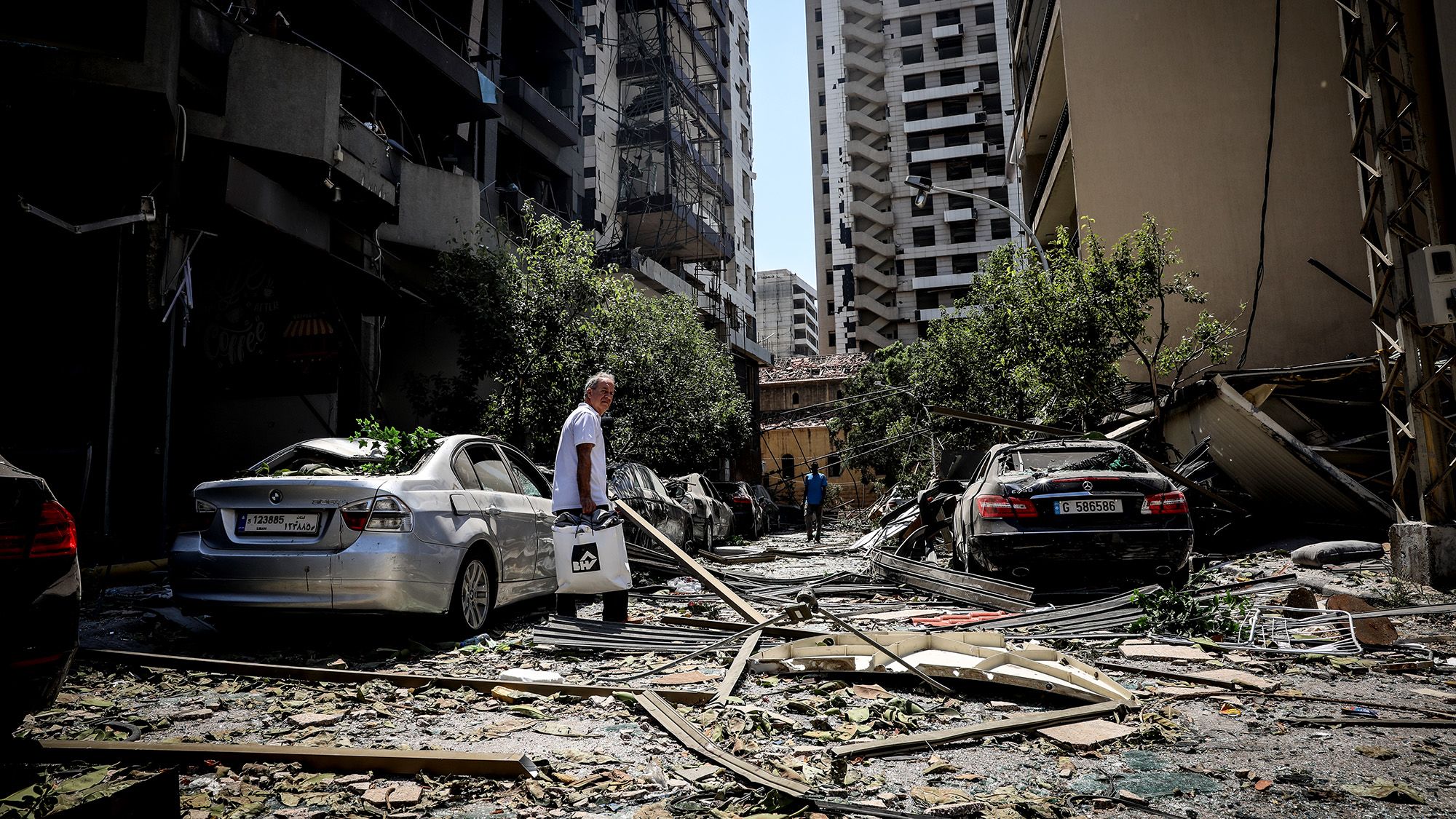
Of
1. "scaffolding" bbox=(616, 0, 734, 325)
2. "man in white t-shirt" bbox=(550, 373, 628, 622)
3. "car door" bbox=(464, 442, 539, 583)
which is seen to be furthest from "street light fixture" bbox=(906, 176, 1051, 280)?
"scaffolding" bbox=(616, 0, 734, 325)

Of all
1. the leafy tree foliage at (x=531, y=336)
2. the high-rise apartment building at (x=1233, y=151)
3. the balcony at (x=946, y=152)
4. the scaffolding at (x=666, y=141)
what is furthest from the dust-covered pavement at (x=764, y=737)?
the balcony at (x=946, y=152)

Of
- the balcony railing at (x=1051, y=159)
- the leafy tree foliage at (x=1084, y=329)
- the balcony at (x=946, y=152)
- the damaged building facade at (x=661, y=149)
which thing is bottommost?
the leafy tree foliage at (x=1084, y=329)

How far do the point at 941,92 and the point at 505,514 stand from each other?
3032 inches

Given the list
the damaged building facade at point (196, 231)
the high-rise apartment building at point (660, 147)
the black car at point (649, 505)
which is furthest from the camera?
the high-rise apartment building at point (660, 147)

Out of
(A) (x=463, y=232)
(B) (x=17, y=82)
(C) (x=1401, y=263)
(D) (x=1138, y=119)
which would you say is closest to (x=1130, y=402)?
(D) (x=1138, y=119)

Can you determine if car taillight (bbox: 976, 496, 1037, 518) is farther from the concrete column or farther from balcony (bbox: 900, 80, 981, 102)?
balcony (bbox: 900, 80, 981, 102)

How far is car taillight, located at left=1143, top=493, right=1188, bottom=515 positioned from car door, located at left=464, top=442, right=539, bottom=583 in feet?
17.5

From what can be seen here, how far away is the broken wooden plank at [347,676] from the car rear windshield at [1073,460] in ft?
17.7

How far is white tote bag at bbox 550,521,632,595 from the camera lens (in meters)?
6.15

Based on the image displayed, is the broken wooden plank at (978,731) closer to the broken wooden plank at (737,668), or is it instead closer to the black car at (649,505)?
the broken wooden plank at (737,668)

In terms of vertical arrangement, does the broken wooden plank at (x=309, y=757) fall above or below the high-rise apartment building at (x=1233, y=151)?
below

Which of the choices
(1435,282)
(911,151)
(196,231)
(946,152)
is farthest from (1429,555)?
(911,151)

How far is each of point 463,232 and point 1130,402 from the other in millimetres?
14478

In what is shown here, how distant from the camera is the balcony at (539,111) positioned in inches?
1016
